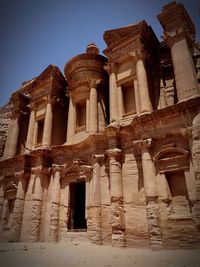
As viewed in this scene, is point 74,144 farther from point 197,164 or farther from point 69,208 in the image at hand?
point 197,164

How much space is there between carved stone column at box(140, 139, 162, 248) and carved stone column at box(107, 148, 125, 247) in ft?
4.21

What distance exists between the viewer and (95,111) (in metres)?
13.5

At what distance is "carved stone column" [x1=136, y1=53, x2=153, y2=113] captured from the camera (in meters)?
10.9

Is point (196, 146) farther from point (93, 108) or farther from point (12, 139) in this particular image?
point (12, 139)

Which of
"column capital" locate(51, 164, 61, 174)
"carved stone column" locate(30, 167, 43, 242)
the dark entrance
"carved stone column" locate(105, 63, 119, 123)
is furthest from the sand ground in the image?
"carved stone column" locate(105, 63, 119, 123)

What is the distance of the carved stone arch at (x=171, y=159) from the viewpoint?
28.8ft

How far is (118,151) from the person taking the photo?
34.3 feet

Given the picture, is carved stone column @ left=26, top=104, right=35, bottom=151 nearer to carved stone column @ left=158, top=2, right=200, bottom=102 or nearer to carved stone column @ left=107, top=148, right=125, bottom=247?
carved stone column @ left=107, top=148, right=125, bottom=247

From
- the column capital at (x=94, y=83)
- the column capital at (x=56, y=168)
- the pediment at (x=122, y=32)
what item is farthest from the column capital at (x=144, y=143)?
the pediment at (x=122, y=32)

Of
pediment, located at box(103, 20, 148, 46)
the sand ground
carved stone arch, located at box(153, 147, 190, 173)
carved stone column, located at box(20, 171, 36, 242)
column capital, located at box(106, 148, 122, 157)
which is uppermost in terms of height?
pediment, located at box(103, 20, 148, 46)

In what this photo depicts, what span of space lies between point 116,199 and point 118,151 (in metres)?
2.20

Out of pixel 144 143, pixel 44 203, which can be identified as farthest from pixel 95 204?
pixel 44 203

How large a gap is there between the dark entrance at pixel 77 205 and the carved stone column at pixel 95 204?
5.71 ft

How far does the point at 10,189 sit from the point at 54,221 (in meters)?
4.68
